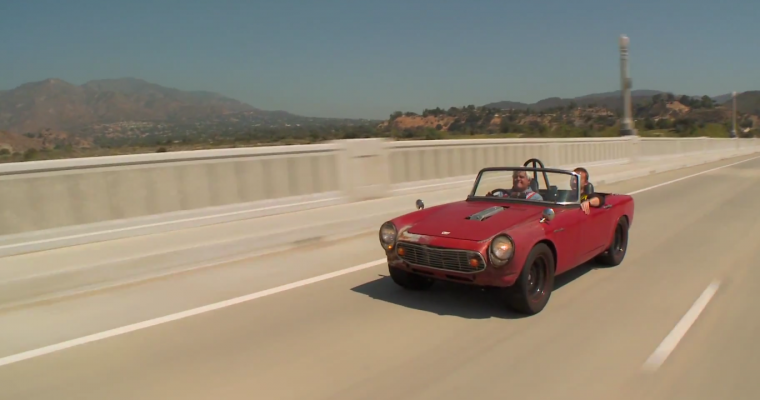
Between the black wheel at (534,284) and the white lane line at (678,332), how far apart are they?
1151mm

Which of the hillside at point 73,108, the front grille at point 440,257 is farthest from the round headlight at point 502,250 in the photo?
the hillside at point 73,108

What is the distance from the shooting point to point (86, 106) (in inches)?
991

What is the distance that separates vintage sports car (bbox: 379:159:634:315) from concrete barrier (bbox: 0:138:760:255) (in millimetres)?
3511

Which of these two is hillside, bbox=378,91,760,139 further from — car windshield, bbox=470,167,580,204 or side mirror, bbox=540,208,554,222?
side mirror, bbox=540,208,554,222

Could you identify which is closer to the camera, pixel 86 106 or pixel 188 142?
pixel 188 142

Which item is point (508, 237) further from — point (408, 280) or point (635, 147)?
point (635, 147)

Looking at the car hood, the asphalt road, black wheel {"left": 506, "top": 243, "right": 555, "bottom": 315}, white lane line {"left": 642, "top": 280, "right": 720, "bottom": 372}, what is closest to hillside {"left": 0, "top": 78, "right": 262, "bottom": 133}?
the asphalt road

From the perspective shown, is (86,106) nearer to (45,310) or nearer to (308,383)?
(45,310)

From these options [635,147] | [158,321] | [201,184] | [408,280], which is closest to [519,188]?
[408,280]

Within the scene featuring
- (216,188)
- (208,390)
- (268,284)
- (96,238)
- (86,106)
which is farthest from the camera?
(86,106)

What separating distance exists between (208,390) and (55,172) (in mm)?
4350

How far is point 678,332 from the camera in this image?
547 centimetres

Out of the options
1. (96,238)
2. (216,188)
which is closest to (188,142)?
(216,188)

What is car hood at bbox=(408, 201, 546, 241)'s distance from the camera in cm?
589
